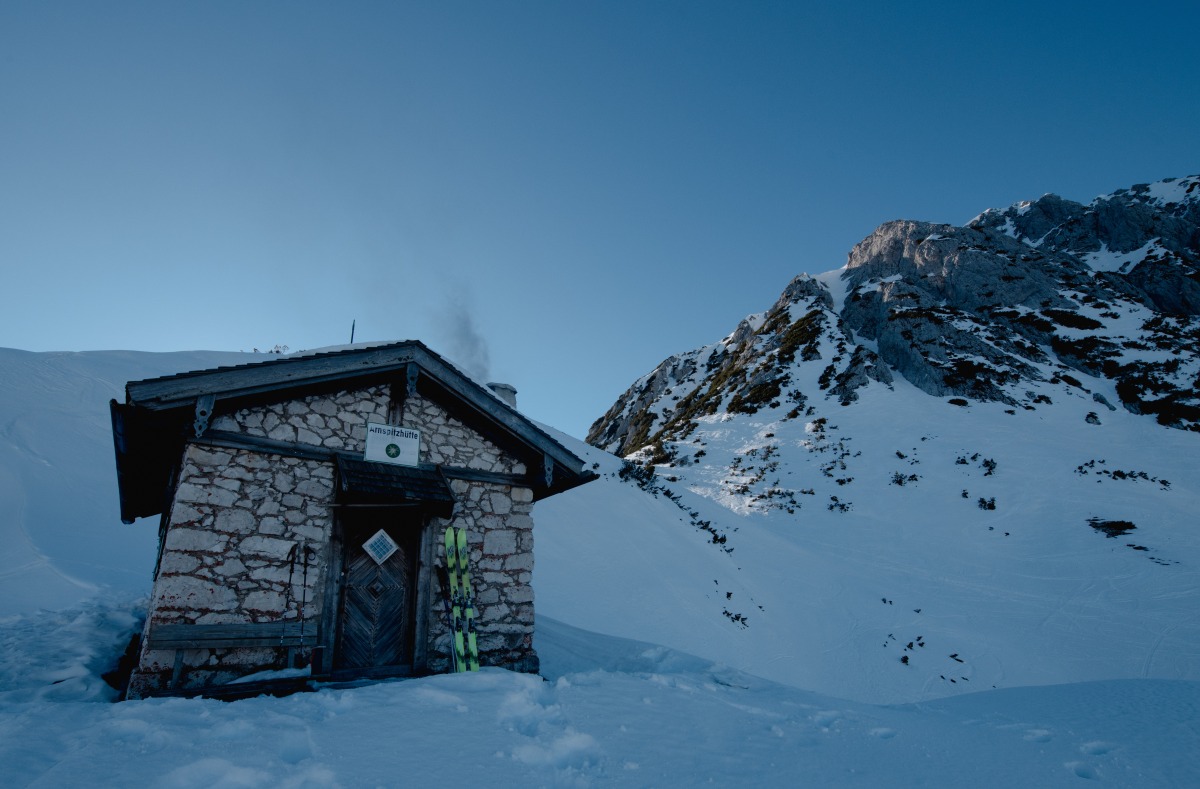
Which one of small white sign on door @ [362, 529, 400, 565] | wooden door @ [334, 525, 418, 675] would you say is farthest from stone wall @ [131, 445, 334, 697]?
small white sign on door @ [362, 529, 400, 565]

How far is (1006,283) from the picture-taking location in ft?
187

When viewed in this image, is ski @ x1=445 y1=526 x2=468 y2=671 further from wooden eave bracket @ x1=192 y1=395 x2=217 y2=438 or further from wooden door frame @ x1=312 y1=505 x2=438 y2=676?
wooden eave bracket @ x1=192 y1=395 x2=217 y2=438

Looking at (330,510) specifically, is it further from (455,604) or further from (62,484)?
(62,484)

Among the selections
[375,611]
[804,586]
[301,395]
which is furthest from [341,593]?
[804,586]

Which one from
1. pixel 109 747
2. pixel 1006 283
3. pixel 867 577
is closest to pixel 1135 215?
pixel 1006 283

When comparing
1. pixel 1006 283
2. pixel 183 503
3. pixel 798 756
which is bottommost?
pixel 798 756

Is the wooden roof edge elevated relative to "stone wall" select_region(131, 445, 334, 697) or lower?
elevated

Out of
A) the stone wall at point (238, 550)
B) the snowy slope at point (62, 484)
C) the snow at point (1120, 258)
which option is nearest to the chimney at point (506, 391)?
the stone wall at point (238, 550)

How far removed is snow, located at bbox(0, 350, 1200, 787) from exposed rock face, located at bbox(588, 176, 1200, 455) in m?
5.95

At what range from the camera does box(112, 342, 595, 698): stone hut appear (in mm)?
6820

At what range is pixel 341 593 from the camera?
7832 mm

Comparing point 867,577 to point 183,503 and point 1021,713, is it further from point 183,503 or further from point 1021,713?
point 183,503

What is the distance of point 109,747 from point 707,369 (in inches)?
2359

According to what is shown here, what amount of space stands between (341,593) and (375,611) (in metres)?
0.54
